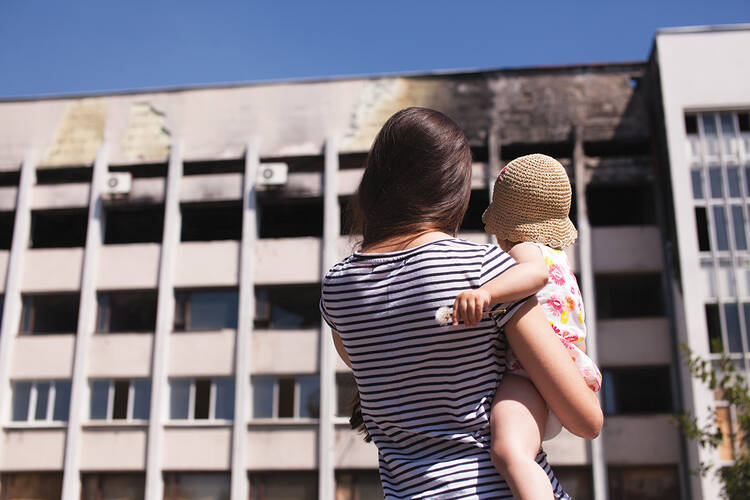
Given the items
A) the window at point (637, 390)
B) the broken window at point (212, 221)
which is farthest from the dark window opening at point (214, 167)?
the window at point (637, 390)

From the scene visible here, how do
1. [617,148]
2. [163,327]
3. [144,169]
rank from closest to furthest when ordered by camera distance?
[163,327] < [617,148] < [144,169]

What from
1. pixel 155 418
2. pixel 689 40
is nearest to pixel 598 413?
pixel 155 418

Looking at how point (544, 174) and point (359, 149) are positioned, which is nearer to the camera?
point (544, 174)

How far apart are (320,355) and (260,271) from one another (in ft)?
11.1

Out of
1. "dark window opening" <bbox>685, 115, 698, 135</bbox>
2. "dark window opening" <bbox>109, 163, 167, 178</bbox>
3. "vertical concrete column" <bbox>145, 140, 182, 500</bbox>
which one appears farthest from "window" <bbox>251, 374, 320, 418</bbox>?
"dark window opening" <bbox>685, 115, 698, 135</bbox>

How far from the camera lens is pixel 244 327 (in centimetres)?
2438

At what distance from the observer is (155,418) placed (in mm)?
23781

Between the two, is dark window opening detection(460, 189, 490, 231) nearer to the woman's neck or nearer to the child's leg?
the woman's neck

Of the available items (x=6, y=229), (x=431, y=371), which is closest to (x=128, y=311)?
(x=6, y=229)

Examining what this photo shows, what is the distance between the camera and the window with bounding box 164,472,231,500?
76.3 feet

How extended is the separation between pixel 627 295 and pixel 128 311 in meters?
15.9

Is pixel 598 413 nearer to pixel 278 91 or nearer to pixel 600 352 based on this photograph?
pixel 600 352

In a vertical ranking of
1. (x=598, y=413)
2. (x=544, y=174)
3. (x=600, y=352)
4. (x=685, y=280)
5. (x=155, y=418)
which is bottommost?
(x=598, y=413)

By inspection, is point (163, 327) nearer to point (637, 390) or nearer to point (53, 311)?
point (53, 311)
